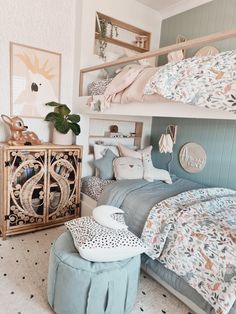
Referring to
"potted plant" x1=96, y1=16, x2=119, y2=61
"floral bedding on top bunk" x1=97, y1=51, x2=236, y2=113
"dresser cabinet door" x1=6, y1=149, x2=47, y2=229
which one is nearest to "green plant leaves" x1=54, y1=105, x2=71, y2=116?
"dresser cabinet door" x1=6, y1=149, x2=47, y2=229

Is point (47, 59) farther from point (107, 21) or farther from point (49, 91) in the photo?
point (107, 21)

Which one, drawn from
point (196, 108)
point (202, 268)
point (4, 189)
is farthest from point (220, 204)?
point (4, 189)

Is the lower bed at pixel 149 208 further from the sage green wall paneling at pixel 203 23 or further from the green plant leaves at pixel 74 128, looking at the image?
the sage green wall paneling at pixel 203 23

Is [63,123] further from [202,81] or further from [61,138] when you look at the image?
[202,81]

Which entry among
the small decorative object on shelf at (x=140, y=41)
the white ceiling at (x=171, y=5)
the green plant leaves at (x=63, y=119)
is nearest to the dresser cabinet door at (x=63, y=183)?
the green plant leaves at (x=63, y=119)

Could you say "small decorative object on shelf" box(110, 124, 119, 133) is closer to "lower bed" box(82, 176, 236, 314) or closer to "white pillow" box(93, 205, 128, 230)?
"lower bed" box(82, 176, 236, 314)

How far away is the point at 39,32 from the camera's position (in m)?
2.46

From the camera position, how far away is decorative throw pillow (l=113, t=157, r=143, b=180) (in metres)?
2.44

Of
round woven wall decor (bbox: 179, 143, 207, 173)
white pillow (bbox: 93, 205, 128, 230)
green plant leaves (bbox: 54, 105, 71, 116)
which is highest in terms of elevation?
green plant leaves (bbox: 54, 105, 71, 116)

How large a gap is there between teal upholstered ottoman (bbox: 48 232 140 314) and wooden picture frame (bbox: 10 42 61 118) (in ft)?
5.53

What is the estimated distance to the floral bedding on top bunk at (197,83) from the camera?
45.6 inches

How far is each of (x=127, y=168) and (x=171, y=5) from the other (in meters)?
2.23

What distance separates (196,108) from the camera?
4.61 ft

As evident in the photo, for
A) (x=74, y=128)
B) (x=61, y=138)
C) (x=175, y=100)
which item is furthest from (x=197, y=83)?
(x=61, y=138)
